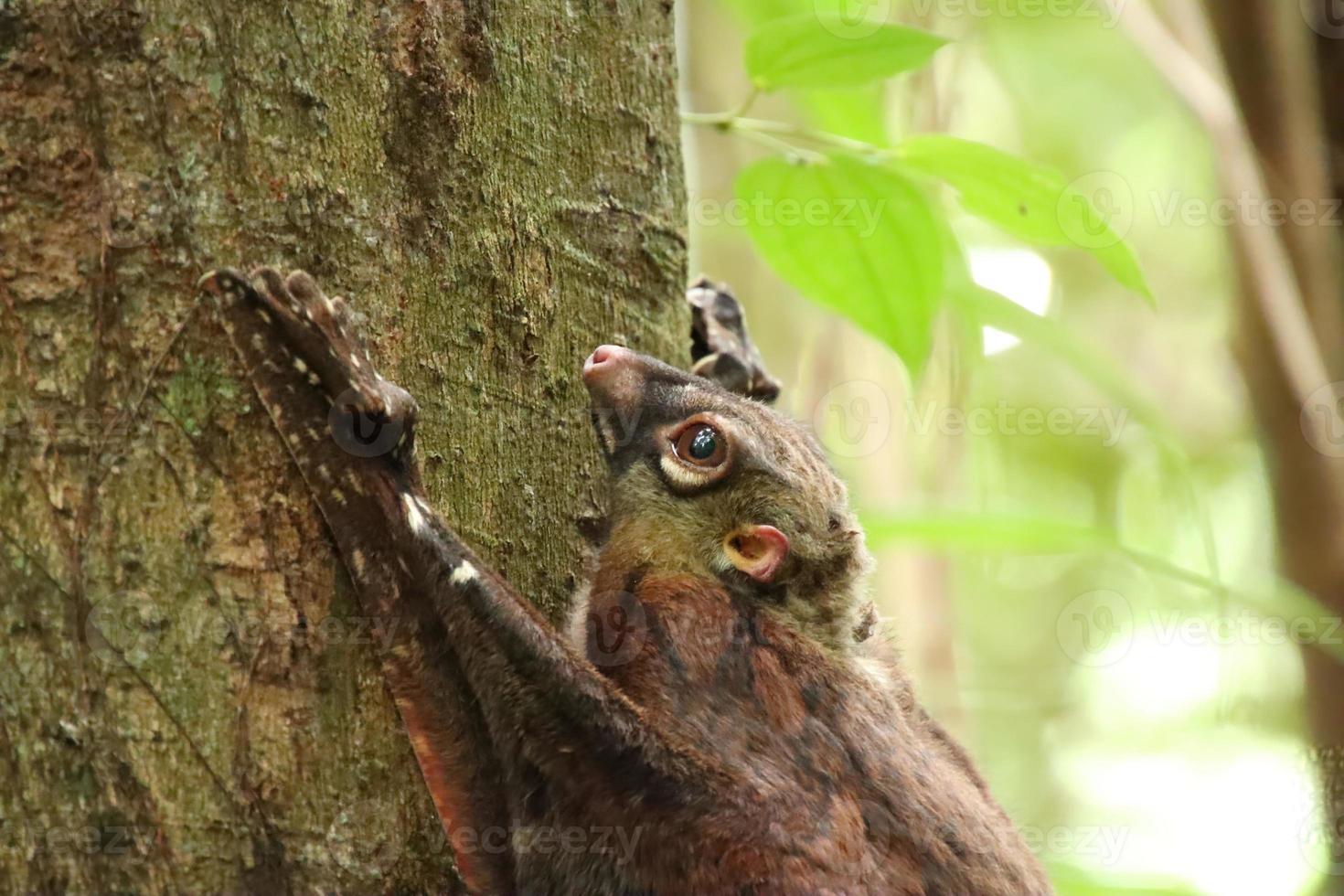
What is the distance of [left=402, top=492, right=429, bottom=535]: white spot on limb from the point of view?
2.80 meters

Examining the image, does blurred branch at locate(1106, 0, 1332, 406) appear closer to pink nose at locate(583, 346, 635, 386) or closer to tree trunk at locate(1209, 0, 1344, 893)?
tree trunk at locate(1209, 0, 1344, 893)

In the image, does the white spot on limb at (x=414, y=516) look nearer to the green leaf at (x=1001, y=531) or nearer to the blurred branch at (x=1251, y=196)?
the green leaf at (x=1001, y=531)

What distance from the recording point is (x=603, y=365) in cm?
339

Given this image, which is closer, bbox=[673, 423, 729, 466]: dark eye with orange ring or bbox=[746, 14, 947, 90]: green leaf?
bbox=[746, 14, 947, 90]: green leaf

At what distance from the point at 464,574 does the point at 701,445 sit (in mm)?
1208

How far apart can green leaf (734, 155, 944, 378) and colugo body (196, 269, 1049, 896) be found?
50 centimetres

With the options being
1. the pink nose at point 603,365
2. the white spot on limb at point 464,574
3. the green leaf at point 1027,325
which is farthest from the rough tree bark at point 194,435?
the green leaf at point 1027,325

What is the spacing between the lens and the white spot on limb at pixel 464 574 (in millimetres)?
2842

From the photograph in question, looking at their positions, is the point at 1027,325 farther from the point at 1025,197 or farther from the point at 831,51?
the point at 831,51

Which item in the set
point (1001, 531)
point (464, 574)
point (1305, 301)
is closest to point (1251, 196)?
point (1305, 301)

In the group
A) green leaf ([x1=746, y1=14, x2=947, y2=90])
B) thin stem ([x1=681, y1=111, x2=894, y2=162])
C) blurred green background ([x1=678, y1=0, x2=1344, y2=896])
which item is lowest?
blurred green background ([x1=678, y1=0, x2=1344, y2=896])

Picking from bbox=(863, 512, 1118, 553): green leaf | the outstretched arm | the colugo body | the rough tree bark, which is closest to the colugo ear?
the colugo body

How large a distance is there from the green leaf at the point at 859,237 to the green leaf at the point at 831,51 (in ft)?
0.95

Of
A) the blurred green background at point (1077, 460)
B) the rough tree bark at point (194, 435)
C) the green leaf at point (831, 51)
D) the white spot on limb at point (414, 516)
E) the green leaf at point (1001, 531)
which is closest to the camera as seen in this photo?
the rough tree bark at point (194, 435)
